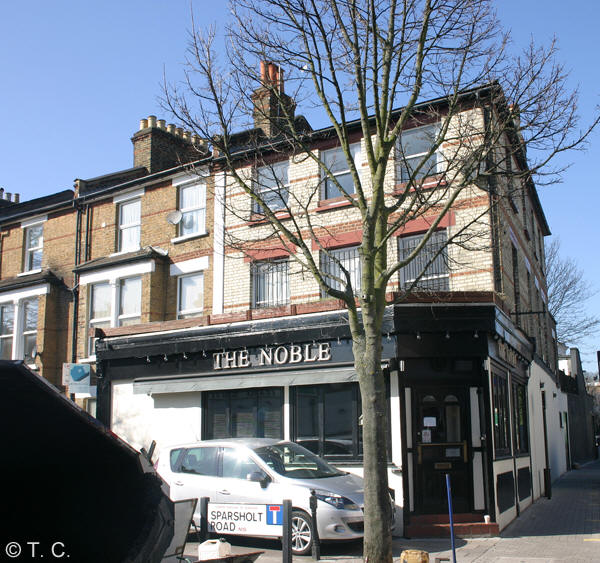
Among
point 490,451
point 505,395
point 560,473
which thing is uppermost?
point 505,395

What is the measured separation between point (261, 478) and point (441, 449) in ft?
12.5

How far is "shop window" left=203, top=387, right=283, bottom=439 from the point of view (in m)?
14.5

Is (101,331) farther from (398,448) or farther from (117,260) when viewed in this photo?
(398,448)

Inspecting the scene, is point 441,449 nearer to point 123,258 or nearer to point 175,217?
point 175,217

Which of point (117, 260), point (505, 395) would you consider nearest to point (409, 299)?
point (505, 395)

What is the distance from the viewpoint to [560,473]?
26625 mm

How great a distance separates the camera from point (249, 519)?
987cm

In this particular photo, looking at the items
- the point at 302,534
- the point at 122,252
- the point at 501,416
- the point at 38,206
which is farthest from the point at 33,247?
the point at 501,416

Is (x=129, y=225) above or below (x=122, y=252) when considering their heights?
above

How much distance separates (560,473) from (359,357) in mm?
21164

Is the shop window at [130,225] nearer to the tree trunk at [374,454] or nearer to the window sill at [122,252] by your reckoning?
the window sill at [122,252]

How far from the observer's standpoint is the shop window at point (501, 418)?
13.2 meters

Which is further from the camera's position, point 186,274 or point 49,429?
point 186,274

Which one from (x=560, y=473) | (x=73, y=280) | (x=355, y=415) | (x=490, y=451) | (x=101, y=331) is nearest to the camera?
(x=490, y=451)
